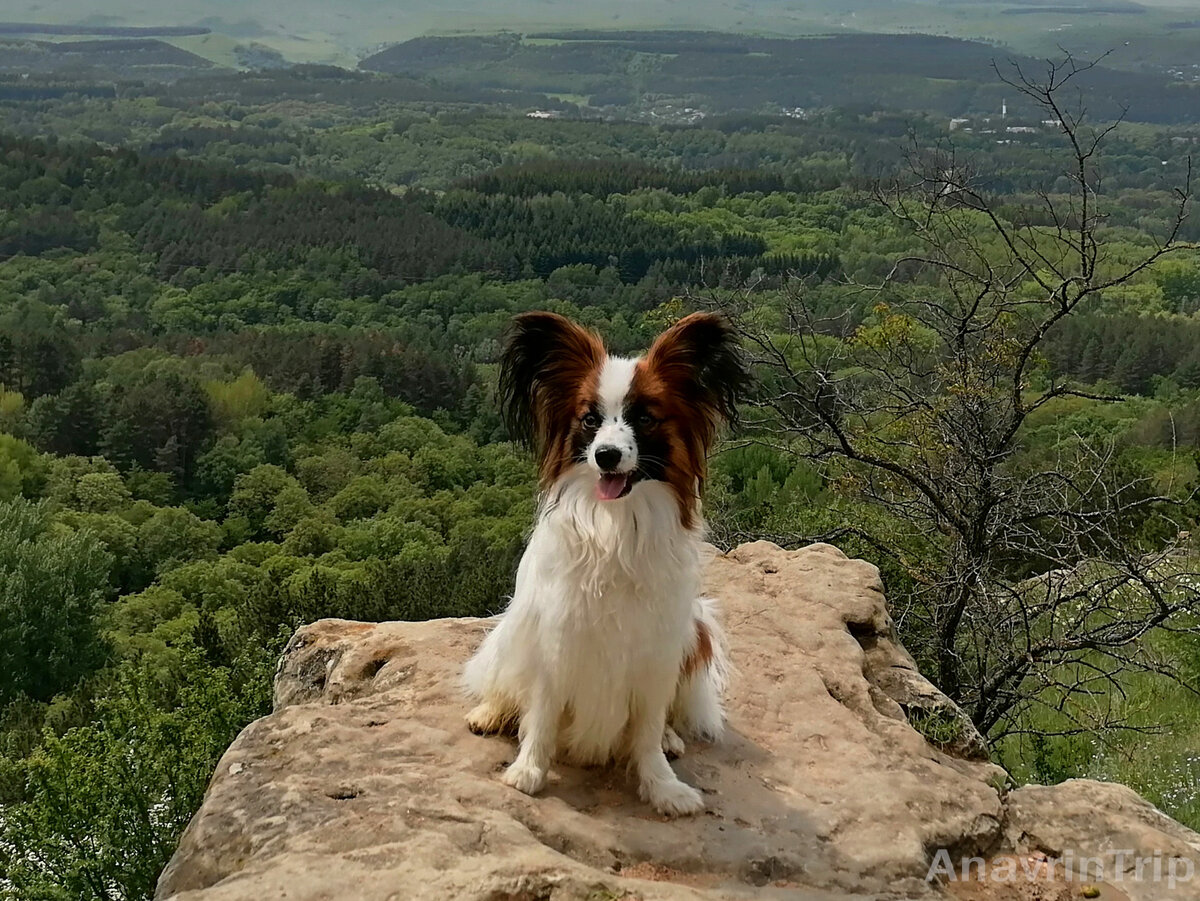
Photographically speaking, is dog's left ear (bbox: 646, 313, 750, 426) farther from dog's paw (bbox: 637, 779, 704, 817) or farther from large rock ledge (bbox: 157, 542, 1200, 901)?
large rock ledge (bbox: 157, 542, 1200, 901)

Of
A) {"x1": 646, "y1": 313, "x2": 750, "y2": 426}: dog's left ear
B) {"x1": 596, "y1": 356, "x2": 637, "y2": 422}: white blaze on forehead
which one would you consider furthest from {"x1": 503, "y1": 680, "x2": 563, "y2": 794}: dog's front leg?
{"x1": 646, "y1": 313, "x2": 750, "y2": 426}: dog's left ear

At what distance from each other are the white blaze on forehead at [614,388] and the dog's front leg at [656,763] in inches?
42.9

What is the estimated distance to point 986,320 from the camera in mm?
7977

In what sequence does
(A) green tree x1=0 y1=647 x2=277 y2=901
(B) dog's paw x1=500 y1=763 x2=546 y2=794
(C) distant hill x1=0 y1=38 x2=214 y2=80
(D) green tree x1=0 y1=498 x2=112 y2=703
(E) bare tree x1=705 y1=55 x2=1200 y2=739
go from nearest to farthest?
(B) dog's paw x1=500 y1=763 x2=546 y2=794 < (A) green tree x1=0 y1=647 x2=277 y2=901 < (E) bare tree x1=705 y1=55 x2=1200 y2=739 < (D) green tree x1=0 y1=498 x2=112 y2=703 < (C) distant hill x1=0 y1=38 x2=214 y2=80

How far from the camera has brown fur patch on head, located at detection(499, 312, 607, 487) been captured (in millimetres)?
3961

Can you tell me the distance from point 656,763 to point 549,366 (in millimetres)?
1605

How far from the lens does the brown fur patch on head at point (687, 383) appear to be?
397 cm

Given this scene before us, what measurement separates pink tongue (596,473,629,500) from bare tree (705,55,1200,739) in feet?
10.5

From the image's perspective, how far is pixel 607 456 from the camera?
148 inches

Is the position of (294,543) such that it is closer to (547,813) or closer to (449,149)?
(547,813)

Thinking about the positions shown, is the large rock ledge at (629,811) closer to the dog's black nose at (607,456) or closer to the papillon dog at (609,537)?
the papillon dog at (609,537)

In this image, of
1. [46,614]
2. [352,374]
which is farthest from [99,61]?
[46,614]
